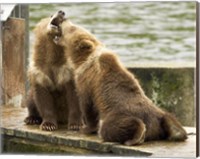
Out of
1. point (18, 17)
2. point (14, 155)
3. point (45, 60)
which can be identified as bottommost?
point (14, 155)

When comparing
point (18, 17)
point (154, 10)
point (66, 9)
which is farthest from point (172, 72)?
point (18, 17)

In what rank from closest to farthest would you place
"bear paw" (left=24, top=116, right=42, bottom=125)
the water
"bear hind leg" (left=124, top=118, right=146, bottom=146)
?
"bear hind leg" (left=124, top=118, right=146, bottom=146), the water, "bear paw" (left=24, top=116, right=42, bottom=125)

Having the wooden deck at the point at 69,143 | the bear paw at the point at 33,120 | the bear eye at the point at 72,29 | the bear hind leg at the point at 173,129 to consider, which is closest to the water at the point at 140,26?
the bear eye at the point at 72,29

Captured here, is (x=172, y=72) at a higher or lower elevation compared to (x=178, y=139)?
higher

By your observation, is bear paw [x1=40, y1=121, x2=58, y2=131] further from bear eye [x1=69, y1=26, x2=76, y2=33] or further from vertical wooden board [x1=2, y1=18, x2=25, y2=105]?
bear eye [x1=69, y1=26, x2=76, y2=33]

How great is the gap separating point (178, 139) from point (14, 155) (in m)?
0.82

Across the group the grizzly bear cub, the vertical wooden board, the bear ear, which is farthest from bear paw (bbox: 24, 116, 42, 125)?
the bear ear

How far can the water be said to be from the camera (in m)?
3.24

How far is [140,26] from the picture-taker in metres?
3.33

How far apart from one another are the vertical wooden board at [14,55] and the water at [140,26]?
14 centimetres

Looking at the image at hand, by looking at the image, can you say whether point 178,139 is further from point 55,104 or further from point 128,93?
point 55,104

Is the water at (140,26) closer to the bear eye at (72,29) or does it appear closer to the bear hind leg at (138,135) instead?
the bear eye at (72,29)

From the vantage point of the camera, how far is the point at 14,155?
136 inches

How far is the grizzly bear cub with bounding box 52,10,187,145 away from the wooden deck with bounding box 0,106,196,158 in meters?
0.03
